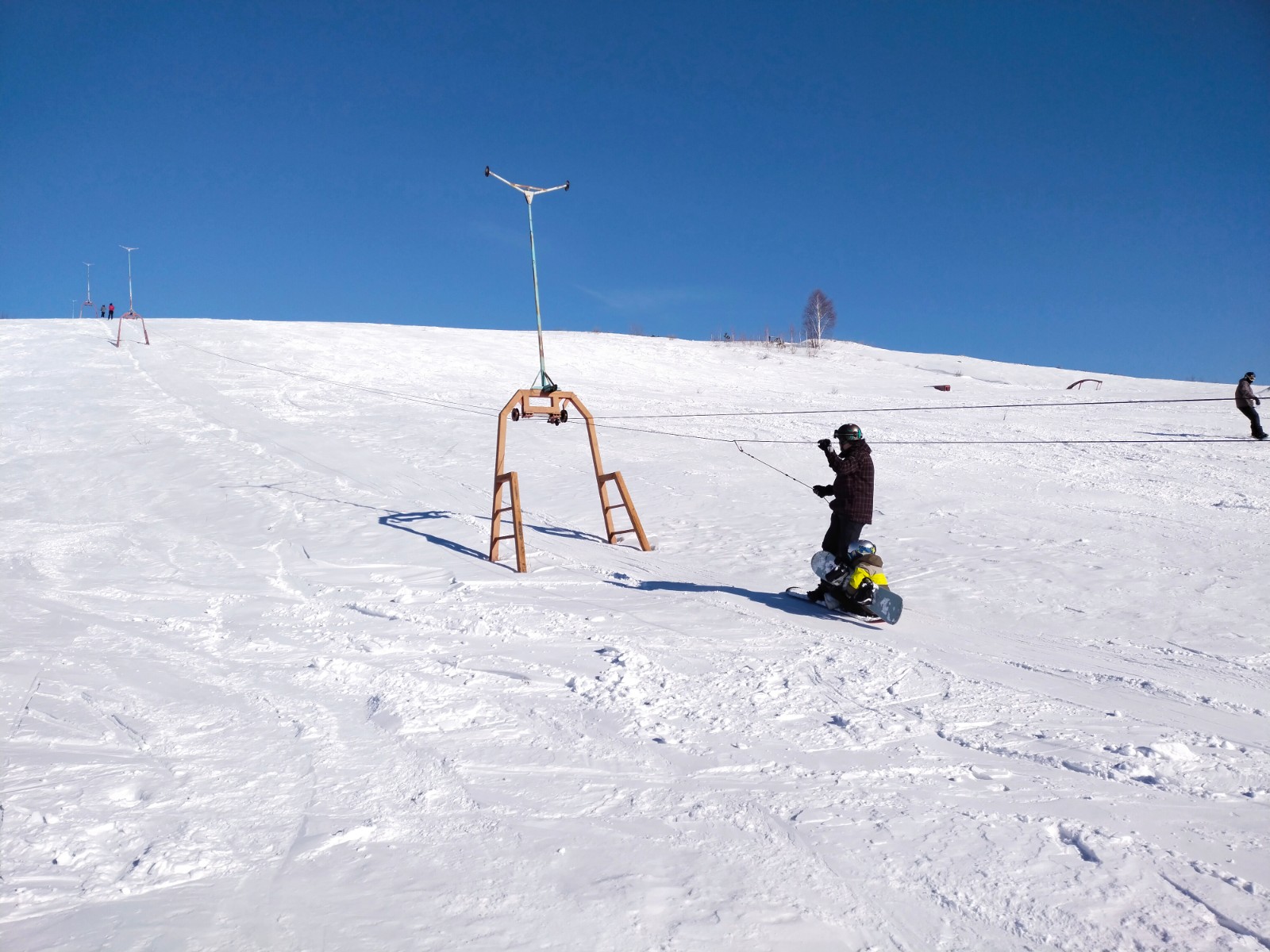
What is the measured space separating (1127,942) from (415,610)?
6.10 metres

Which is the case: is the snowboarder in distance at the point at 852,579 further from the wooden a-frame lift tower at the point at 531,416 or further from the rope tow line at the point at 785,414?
the rope tow line at the point at 785,414

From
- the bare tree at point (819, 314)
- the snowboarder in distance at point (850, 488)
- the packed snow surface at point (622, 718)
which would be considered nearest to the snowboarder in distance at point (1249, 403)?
the packed snow surface at point (622, 718)

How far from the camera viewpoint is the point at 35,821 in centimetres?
375

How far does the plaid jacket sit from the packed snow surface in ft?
3.60

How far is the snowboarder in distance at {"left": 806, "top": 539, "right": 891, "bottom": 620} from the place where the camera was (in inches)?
290

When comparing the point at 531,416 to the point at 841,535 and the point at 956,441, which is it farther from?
the point at 956,441

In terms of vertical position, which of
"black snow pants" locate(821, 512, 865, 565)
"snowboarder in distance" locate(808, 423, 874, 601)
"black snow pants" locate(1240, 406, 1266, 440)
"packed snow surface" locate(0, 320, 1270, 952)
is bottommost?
"packed snow surface" locate(0, 320, 1270, 952)

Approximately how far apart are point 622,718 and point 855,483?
3.92 metres

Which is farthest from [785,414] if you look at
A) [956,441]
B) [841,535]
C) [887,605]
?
[887,605]

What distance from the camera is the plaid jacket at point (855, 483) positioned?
7871 mm

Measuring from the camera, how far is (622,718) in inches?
199

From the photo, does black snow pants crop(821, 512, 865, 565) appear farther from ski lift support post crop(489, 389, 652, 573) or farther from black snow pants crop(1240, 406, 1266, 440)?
black snow pants crop(1240, 406, 1266, 440)

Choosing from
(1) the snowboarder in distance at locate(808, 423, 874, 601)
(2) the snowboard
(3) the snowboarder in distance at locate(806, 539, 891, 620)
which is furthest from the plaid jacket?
(2) the snowboard

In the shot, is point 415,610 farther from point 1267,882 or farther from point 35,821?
point 1267,882
